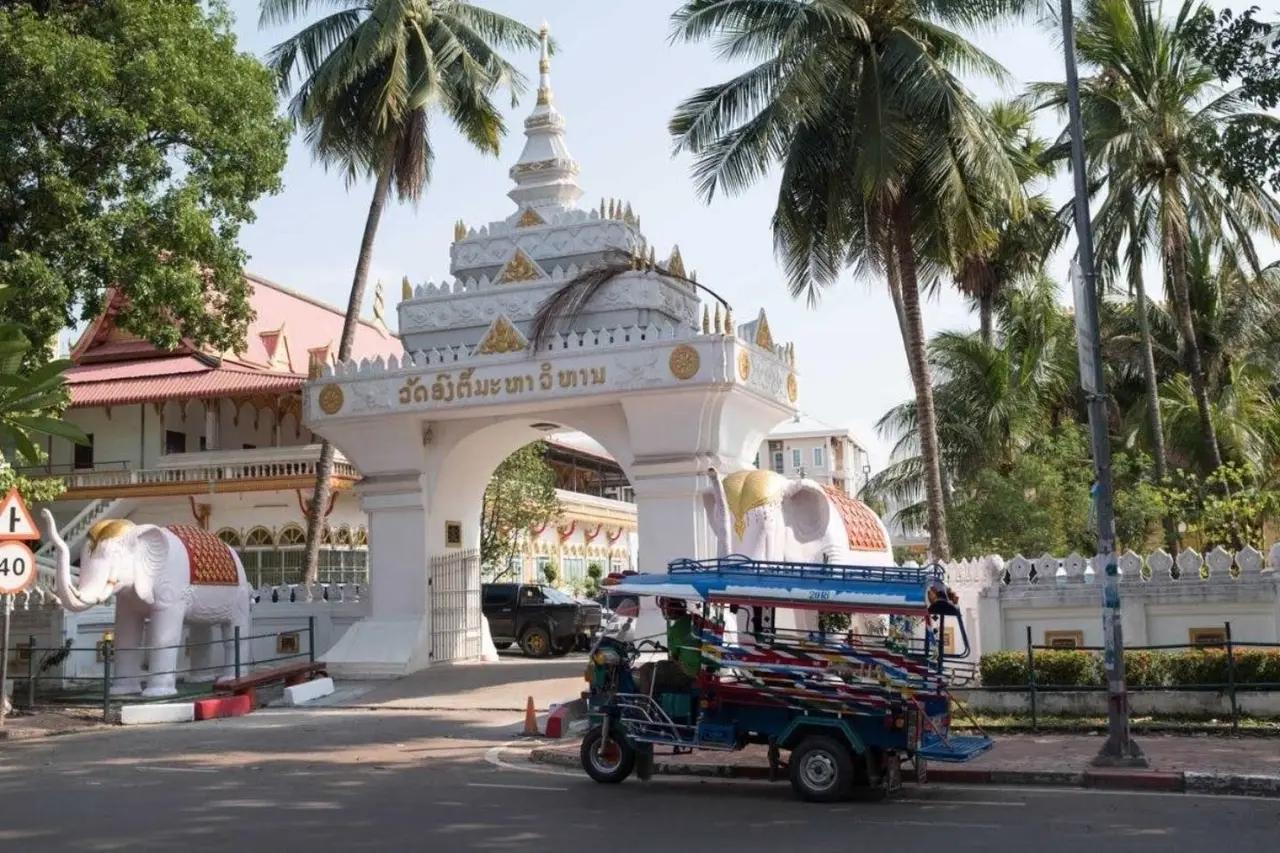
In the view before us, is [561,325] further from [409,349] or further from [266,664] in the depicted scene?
[266,664]

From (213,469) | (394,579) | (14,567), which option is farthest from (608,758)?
(213,469)

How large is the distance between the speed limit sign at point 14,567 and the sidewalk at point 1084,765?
6857mm

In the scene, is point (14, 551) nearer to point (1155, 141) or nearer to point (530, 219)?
point (530, 219)

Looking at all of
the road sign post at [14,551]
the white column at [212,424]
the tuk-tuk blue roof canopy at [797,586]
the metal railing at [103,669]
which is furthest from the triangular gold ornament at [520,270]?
the white column at [212,424]

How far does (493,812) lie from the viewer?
10.1 m

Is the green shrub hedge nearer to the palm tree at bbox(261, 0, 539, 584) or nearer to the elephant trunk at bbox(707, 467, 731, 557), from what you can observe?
the elephant trunk at bbox(707, 467, 731, 557)

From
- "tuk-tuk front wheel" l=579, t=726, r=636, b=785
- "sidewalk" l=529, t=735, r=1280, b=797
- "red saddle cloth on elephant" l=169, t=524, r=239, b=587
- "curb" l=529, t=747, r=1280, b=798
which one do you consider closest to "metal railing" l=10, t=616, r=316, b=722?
"red saddle cloth on elephant" l=169, t=524, r=239, b=587

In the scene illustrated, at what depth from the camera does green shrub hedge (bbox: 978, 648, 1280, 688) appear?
14.3 metres

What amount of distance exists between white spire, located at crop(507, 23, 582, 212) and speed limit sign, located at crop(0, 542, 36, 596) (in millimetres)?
10257

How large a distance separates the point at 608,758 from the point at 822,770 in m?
2.04

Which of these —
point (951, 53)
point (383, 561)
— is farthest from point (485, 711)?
point (951, 53)

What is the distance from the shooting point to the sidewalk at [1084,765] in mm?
11047

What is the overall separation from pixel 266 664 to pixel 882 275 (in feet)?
40.5

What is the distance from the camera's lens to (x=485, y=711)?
17781 mm
